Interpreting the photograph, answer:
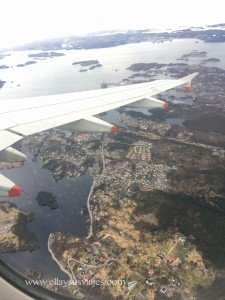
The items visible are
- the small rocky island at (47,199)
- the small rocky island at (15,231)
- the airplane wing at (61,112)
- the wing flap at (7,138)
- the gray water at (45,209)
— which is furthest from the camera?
the small rocky island at (47,199)

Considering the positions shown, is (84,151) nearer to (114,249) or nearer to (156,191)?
(156,191)

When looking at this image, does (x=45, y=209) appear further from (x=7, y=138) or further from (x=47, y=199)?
(x=7, y=138)

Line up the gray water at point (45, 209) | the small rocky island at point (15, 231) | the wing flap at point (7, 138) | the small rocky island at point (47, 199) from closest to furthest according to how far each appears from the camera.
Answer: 1. the wing flap at point (7, 138)
2. the gray water at point (45, 209)
3. the small rocky island at point (15, 231)
4. the small rocky island at point (47, 199)

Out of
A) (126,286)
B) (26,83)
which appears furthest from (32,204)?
(26,83)

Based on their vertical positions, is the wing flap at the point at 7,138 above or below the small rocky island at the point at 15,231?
above

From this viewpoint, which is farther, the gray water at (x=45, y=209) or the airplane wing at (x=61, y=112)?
the gray water at (x=45, y=209)

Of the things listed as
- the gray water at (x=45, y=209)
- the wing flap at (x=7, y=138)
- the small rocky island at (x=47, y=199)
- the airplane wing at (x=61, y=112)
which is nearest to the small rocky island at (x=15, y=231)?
the gray water at (x=45, y=209)

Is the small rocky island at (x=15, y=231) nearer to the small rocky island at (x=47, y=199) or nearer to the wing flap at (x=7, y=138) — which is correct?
the small rocky island at (x=47, y=199)
